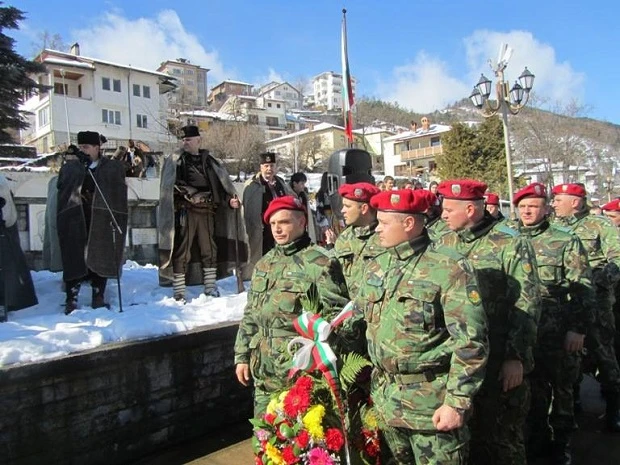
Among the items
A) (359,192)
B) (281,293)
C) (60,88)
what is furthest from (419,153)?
(281,293)

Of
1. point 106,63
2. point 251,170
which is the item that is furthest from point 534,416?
point 106,63

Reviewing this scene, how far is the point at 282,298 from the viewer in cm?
337

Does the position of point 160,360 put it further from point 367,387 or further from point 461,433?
point 461,433

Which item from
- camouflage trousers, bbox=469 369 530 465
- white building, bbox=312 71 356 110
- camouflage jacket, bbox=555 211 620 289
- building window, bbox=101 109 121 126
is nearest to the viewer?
camouflage trousers, bbox=469 369 530 465

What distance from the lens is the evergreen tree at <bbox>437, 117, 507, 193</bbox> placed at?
36.9 metres

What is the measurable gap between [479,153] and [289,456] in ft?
124

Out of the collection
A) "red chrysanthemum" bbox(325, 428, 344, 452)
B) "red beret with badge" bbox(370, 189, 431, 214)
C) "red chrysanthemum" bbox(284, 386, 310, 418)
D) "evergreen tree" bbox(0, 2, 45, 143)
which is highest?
"evergreen tree" bbox(0, 2, 45, 143)

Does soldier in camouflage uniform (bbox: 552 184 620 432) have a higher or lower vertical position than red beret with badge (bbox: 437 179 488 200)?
lower

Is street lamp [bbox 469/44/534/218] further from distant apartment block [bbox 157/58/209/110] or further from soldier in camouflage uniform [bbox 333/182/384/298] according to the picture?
distant apartment block [bbox 157/58/209/110]

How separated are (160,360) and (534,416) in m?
3.08

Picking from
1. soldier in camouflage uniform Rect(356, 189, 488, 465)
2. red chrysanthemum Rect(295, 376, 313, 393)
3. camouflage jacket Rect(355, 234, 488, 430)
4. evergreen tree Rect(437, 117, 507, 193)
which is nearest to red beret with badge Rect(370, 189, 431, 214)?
soldier in camouflage uniform Rect(356, 189, 488, 465)

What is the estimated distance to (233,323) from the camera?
5027 millimetres

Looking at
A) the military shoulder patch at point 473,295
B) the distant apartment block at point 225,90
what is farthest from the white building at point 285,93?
the military shoulder patch at point 473,295

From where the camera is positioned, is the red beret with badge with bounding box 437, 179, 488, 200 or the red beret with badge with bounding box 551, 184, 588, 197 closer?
the red beret with badge with bounding box 437, 179, 488, 200
